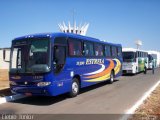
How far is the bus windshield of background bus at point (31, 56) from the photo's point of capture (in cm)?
1172

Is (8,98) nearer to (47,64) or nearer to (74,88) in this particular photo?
(47,64)

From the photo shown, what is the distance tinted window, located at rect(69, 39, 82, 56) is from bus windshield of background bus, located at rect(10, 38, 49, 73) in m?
2.03

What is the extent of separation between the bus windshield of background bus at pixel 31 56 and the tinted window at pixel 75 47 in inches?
79.9

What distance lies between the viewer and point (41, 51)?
12.0m

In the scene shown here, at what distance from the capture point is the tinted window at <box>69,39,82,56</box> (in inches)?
545

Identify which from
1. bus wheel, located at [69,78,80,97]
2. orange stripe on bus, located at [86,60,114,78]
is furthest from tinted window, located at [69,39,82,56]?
orange stripe on bus, located at [86,60,114,78]

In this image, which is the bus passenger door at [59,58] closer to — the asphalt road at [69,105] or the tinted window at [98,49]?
the asphalt road at [69,105]

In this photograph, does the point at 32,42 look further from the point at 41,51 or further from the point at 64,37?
the point at 64,37

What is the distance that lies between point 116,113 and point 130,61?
19.7 metres

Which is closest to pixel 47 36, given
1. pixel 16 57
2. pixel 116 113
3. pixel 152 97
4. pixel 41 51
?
pixel 41 51

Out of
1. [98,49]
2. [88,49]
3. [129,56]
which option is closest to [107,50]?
[98,49]

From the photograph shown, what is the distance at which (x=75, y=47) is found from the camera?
14.5 metres

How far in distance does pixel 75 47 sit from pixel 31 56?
120 inches

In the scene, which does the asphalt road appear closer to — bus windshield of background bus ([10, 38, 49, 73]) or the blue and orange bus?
the blue and orange bus
